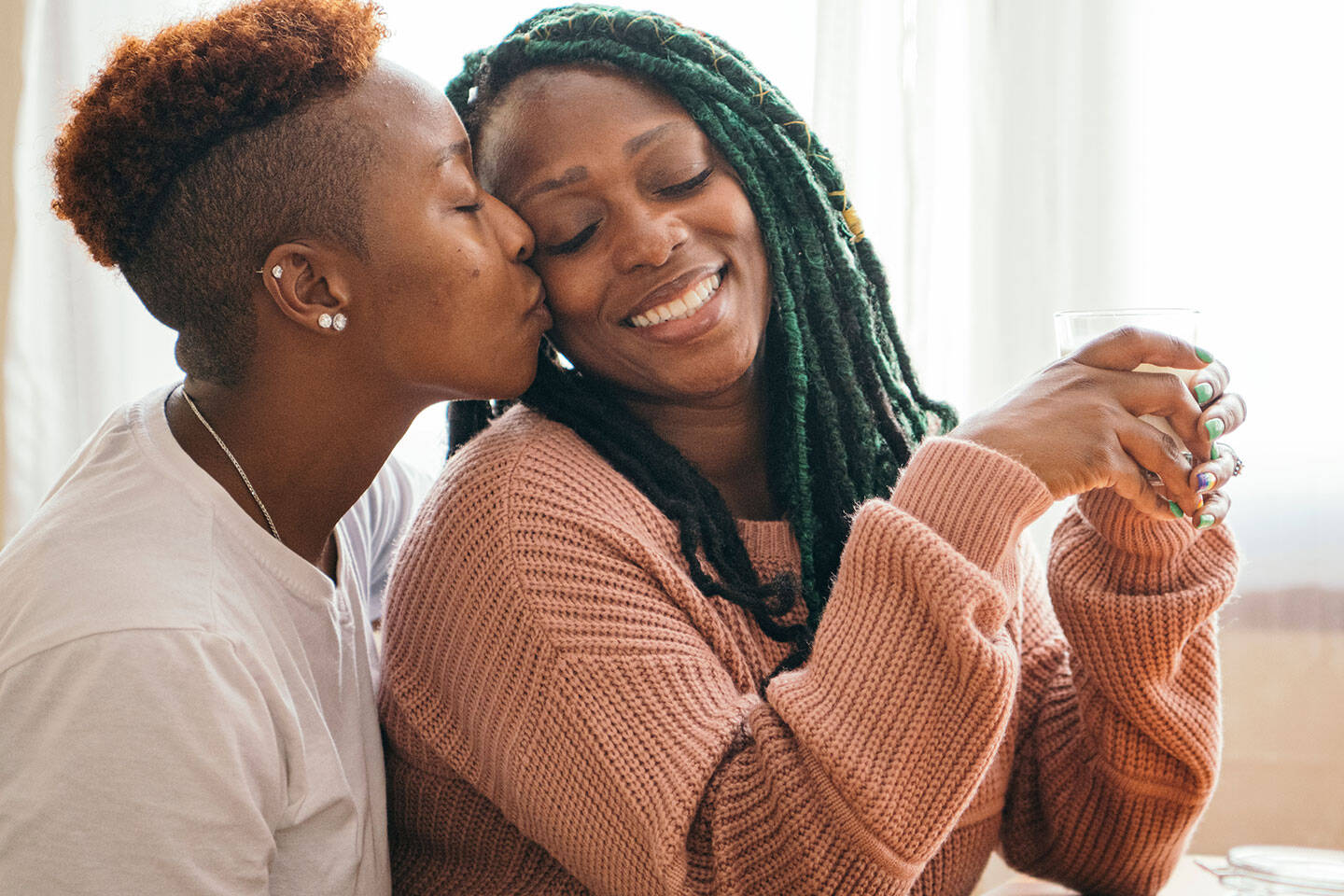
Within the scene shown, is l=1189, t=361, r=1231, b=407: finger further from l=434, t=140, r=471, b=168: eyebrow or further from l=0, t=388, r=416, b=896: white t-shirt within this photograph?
l=0, t=388, r=416, b=896: white t-shirt

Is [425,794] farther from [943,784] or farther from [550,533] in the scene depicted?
[943,784]

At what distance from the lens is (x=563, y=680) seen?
106cm

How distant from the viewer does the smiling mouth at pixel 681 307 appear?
1268mm

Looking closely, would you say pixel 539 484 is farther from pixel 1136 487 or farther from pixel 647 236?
pixel 1136 487

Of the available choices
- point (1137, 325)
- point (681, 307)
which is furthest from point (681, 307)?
point (1137, 325)

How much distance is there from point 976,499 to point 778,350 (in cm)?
44

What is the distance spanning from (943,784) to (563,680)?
0.32 metres

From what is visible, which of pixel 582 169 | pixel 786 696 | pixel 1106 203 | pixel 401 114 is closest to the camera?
pixel 786 696

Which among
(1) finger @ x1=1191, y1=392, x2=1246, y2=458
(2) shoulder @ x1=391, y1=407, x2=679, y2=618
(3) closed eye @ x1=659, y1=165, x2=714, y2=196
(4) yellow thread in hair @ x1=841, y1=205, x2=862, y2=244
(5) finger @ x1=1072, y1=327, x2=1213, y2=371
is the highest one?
(3) closed eye @ x1=659, y1=165, x2=714, y2=196

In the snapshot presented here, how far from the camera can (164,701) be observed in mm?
920

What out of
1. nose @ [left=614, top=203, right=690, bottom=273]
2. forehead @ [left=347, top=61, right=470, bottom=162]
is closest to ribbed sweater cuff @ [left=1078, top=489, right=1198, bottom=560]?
nose @ [left=614, top=203, right=690, bottom=273]

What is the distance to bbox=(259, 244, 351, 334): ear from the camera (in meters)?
1.09

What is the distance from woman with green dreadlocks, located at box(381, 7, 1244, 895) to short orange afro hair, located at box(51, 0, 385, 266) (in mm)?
247

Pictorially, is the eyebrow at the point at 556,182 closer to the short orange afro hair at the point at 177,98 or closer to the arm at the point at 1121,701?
the short orange afro hair at the point at 177,98
